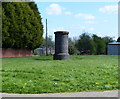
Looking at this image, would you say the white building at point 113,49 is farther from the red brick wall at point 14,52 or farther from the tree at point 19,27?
the red brick wall at point 14,52

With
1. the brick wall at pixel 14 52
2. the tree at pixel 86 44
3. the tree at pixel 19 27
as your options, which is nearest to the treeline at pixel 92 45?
the tree at pixel 86 44

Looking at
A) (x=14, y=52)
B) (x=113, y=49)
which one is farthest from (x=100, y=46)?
(x=14, y=52)

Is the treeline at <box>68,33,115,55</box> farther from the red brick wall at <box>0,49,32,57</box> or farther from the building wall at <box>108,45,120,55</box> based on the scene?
the red brick wall at <box>0,49,32,57</box>

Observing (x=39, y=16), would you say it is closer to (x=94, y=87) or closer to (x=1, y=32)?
(x=1, y=32)

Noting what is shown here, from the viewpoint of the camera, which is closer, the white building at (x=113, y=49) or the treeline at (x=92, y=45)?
the white building at (x=113, y=49)

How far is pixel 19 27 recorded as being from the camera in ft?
120

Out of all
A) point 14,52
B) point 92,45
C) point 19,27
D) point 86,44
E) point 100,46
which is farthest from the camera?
point 86,44

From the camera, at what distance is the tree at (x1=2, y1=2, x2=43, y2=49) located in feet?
113

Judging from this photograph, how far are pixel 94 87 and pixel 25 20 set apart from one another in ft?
104

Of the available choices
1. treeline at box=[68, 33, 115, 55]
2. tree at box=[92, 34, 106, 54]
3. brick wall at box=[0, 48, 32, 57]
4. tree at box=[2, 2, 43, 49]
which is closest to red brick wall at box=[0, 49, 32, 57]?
brick wall at box=[0, 48, 32, 57]

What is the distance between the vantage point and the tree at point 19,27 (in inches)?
1352

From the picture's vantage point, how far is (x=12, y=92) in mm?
7008

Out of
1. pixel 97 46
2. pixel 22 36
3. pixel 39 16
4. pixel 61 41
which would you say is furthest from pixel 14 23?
pixel 97 46

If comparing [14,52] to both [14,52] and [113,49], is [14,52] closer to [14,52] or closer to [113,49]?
[14,52]
